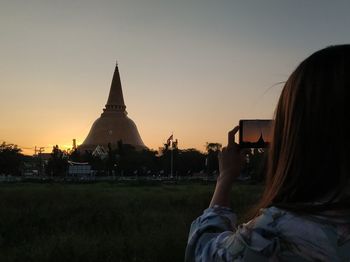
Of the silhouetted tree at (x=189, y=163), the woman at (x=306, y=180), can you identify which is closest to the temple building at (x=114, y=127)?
the silhouetted tree at (x=189, y=163)

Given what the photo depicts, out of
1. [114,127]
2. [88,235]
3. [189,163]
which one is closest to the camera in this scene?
[88,235]

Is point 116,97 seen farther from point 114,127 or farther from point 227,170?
point 227,170

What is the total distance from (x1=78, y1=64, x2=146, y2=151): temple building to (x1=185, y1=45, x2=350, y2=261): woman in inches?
3906

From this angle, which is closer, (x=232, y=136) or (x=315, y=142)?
(x=315, y=142)

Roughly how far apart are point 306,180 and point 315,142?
0.27 feet

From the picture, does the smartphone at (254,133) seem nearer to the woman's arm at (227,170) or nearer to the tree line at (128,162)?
the woman's arm at (227,170)

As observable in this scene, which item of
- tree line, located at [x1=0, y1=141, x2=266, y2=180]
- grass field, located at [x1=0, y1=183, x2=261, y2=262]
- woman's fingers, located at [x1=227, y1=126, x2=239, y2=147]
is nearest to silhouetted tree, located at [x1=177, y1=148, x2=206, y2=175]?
tree line, located at [x1=0, y1=141, x2=266, y2=180]

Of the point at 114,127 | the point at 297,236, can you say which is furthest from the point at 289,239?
the point at 114,127

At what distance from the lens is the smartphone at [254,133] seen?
156cm

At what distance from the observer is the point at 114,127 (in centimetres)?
10250

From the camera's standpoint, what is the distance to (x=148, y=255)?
8.08m

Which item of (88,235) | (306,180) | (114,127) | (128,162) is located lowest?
(88,235)

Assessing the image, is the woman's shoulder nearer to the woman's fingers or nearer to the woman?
the woman

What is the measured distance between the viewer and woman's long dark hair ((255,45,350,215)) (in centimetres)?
121
